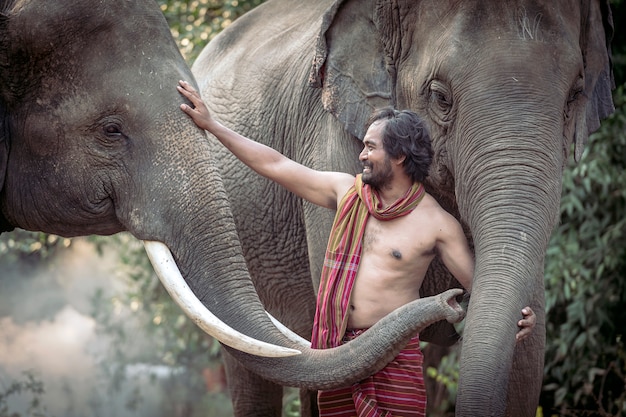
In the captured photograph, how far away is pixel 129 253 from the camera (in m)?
10.3

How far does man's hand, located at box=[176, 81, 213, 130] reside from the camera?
454cm

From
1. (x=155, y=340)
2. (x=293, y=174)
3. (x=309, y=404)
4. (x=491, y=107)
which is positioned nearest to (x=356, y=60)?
(x=293, y=174)

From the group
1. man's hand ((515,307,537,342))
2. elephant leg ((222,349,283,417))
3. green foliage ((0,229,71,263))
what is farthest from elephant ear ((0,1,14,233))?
green foliage ((0,229,71,263))

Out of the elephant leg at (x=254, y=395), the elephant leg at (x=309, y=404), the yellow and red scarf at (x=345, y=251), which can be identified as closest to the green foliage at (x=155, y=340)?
the elephant leg at (x=254, y=395)

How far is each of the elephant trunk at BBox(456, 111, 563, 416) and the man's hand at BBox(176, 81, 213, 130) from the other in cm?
98

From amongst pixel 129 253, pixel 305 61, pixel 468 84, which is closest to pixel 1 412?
pixel 129 253

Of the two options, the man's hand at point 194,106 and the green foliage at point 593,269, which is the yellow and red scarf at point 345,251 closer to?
the man's hand at point 194,106

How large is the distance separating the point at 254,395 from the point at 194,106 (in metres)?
2.64

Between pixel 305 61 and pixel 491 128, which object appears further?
pixel 305 61

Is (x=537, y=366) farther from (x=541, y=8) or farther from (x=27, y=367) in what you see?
(x=27, y=367)

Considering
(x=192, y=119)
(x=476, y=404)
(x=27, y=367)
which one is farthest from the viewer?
(x=27, y=367)

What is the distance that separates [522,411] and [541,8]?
5.61 feet

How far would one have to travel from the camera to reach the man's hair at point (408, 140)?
4617mm

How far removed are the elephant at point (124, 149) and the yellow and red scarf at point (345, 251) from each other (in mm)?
208
